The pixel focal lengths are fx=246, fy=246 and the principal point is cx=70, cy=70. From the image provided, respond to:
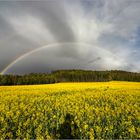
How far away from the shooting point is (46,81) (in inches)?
3447

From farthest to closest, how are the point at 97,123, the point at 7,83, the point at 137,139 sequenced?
the point at 7,83
the point at 97,123
the point at 137,139

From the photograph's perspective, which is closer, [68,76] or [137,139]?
[137,139]

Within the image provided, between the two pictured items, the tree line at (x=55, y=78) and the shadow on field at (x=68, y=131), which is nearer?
the shadow on field at (x=68, y=131)

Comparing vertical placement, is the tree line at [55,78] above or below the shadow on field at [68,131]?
above

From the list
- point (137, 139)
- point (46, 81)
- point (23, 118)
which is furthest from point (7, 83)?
point (137, 139)

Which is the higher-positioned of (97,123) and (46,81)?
(46,81)

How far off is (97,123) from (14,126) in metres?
4.19

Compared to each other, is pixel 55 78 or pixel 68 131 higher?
pixel 55 78

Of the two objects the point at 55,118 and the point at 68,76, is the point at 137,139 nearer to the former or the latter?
the point at 55,118

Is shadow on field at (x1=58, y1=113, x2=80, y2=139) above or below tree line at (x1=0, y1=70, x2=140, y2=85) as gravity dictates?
below

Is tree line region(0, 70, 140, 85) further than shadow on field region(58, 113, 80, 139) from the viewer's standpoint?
Yes

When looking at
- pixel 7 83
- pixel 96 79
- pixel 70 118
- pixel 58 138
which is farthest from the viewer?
pixel 96 79

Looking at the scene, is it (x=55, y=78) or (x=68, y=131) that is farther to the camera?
(x=55, y=78)

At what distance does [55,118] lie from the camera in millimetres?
13625
